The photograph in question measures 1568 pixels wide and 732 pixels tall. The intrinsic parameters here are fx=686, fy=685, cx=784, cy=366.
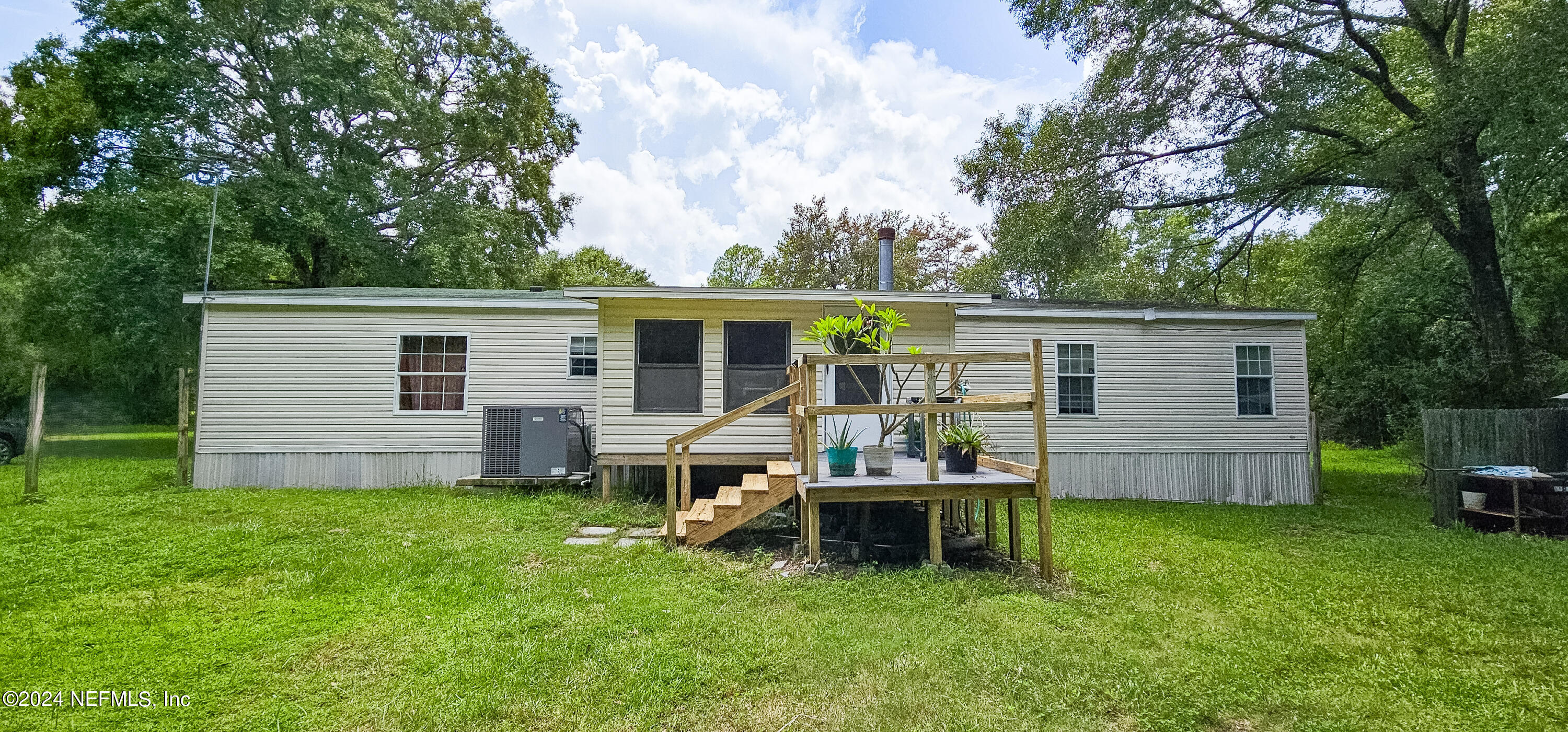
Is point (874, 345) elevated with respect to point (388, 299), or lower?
lower

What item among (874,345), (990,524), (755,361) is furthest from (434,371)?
(990,524)

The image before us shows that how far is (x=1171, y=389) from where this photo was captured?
1027 centimetres

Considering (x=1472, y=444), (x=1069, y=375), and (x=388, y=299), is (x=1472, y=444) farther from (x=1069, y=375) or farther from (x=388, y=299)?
(x=388, y=299)

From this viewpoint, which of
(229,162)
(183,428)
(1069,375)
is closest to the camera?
(183,428)

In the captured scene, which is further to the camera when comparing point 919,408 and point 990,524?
point 990,524

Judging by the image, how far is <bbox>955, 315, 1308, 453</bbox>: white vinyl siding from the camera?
33.6 feet

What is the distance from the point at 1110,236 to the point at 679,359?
9.94 m

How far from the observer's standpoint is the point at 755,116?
25.2m

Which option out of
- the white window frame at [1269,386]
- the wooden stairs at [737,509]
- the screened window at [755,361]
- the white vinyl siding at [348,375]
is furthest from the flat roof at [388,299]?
the white window frame at [1269,386]

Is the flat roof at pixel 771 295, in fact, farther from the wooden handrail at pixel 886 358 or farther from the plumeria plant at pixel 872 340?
the wooden handrail at pixel 886 358

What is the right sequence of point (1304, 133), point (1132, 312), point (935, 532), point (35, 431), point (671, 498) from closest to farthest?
point (935, 532)
point (671, 498)
point (35, 431)
point (1132, 312)
point (1304, 133)

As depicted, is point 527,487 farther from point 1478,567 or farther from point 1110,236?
point 1110,236

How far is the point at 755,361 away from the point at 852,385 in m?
1.26

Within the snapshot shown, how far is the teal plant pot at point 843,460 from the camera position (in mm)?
5648
